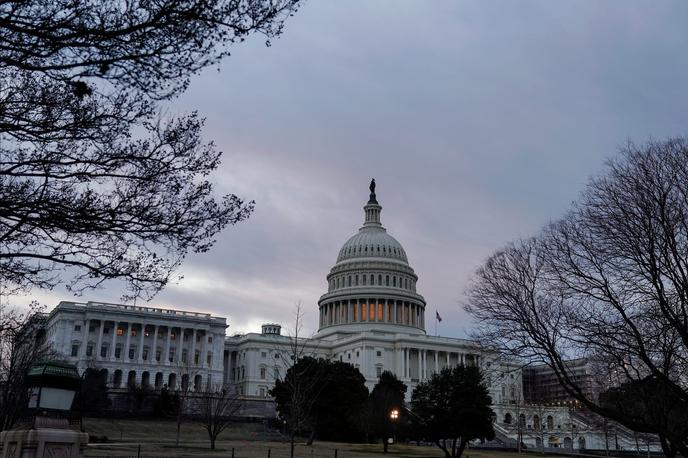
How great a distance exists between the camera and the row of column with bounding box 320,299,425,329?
14612 centimetres

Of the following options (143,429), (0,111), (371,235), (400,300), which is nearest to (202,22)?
(0,111)

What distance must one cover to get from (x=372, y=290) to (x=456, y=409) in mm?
94011

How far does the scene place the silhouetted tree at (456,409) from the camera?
175 feet

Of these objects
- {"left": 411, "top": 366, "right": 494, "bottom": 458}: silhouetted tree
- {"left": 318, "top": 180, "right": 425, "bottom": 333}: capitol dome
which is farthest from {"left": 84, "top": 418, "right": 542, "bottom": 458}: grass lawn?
{"left": 318, "top": 180, "right": 425, "bottom": 333}: capitol dome

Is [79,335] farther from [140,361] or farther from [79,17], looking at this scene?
[79,17]

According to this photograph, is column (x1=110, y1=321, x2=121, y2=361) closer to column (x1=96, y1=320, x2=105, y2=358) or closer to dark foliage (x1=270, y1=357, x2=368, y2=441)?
column (x1=96, y1=320, x2=105, y2=358)

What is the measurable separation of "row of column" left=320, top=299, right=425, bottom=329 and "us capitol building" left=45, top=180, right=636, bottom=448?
0.22 m

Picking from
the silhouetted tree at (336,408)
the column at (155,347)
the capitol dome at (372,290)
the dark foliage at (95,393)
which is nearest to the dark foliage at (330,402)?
the silhouetted tree at (336,408)

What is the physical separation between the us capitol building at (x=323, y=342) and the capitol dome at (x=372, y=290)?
22 centimetres

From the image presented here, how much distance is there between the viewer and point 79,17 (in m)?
11.3

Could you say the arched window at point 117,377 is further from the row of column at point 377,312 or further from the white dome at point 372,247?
the white dome at point 372,247

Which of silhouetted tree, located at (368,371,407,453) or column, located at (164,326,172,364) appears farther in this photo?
column, located at (164,326,172,364)

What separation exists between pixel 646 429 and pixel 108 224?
58.6 feet

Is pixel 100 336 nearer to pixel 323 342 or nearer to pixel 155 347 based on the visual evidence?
pixel 155 347
